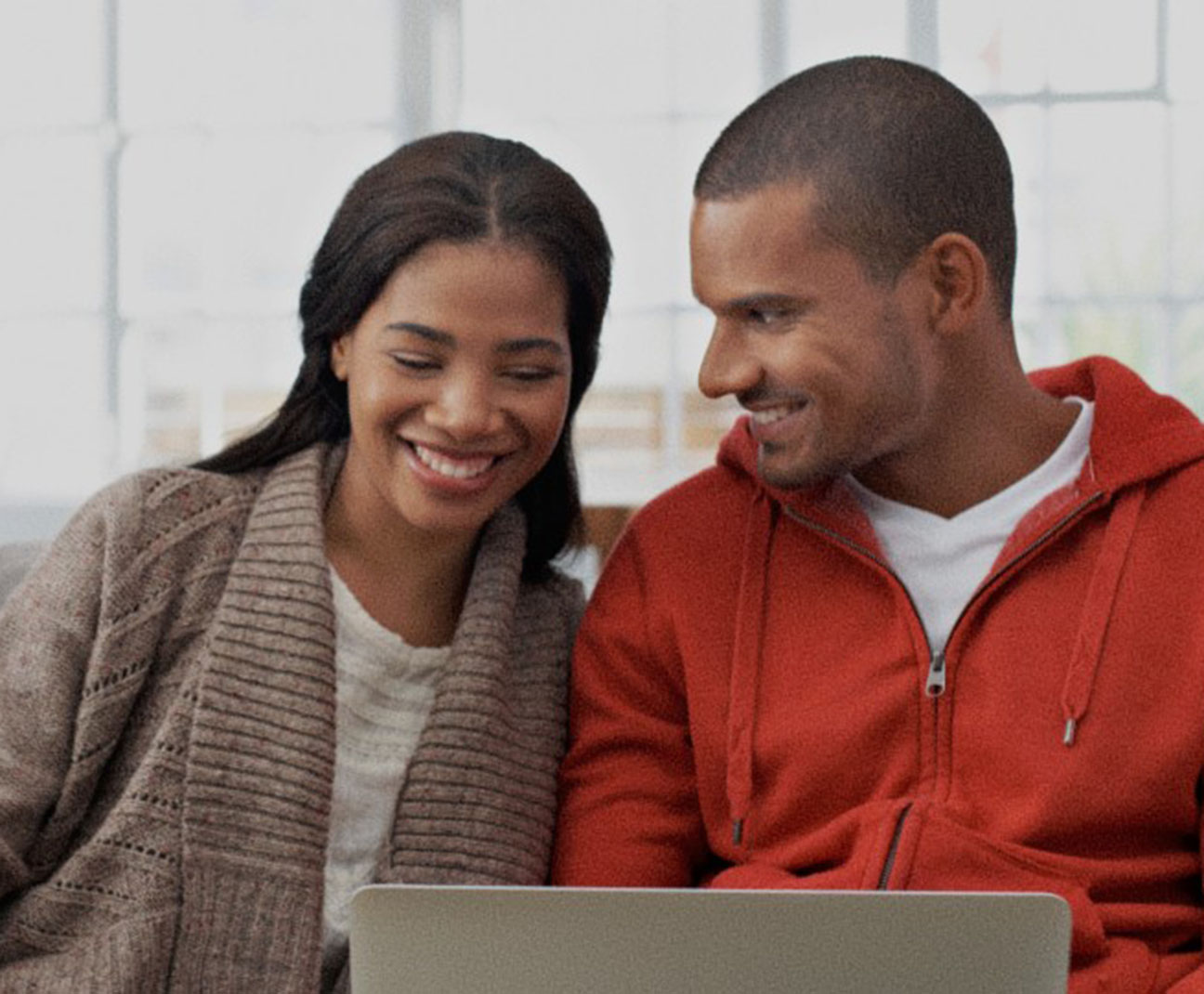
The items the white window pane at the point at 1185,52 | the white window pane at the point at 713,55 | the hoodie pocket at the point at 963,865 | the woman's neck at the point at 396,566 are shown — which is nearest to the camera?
the hoodie pocket at the point at 963,865

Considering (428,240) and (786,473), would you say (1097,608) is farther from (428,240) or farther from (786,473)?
(428,240)

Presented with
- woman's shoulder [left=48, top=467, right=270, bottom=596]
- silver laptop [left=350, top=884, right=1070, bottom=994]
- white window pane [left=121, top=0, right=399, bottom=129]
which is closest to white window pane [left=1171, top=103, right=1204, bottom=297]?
white window pane [left=121, top=0, right=399, bottom=129]

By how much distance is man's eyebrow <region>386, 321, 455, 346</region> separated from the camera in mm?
1489

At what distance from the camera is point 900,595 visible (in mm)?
1510

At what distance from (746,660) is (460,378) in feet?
1.09

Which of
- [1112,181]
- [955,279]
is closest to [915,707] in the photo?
[955,279]

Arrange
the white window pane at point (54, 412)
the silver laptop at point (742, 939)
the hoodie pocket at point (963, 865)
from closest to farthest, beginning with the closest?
the silver laptop at point (742, 939), the hoodie pocket at point (963, 865), the white window pane at point (54, 412)

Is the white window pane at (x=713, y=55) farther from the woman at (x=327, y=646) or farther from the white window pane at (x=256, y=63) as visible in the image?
the woman at (x=327, y=646)

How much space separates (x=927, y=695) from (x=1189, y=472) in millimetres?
280

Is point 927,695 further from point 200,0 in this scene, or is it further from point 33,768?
point 200,0

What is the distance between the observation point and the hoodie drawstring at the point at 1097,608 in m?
1.44

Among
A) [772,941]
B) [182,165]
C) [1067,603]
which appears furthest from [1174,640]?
[182,165]

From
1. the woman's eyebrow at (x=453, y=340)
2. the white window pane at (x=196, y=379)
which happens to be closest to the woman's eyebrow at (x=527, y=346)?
the woman's eyebrow at (x=453, y=340)

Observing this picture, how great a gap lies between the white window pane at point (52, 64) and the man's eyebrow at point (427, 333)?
2746mm
